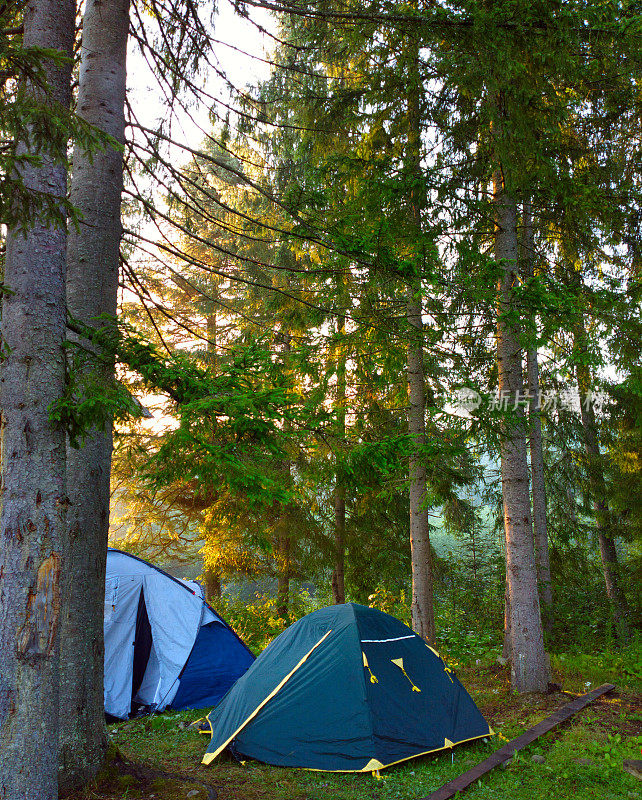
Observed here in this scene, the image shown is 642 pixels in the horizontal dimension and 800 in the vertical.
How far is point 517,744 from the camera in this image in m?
5.86

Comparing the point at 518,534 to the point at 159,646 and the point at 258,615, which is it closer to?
the point at 159,646

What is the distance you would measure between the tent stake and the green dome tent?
1.35 feet

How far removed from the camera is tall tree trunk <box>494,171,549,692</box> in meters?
7.54

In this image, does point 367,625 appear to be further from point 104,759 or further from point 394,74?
point 394,74

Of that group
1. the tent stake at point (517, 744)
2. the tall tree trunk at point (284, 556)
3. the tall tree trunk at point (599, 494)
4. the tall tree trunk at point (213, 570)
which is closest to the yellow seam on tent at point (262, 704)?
the tent stake at point (517, 744)

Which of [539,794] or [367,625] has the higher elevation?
[367,625]

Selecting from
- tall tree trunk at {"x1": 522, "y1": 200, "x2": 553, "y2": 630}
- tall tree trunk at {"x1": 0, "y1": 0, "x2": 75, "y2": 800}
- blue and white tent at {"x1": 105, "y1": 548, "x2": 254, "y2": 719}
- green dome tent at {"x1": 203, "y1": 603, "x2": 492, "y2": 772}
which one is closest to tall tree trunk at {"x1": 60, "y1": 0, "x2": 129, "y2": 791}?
tall tree trunk at {"x1": 0, "y1": 0, "x2": 75, "y2": 800}

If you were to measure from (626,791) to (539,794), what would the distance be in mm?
807

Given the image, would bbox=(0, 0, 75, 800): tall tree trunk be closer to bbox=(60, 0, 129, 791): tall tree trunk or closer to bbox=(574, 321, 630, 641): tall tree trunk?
bbox=(60, 0, 129, 791): tall tree trunk

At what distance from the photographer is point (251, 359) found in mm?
4016

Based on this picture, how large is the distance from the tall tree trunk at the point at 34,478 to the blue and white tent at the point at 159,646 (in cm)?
523

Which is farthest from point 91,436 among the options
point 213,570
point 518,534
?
point 213,570

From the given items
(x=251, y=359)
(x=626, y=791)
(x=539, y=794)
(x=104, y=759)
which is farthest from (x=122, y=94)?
(x=626, y=791)

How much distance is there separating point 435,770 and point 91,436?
4.77 meters
